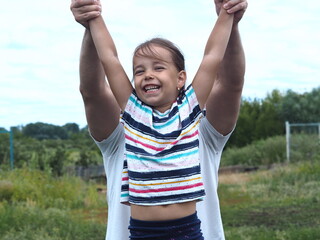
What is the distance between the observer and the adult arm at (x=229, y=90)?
2.42 metres

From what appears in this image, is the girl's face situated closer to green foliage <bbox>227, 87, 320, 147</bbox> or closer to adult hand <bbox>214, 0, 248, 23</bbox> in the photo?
adult hand <bbox>214, 0, 248, 23</bbox>

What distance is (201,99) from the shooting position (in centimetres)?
232

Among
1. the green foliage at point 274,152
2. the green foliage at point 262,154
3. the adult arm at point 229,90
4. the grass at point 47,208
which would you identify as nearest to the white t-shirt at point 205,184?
the adult arm at point 229,90

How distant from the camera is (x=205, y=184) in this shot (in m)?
2.38

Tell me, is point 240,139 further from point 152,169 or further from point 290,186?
point 152,169

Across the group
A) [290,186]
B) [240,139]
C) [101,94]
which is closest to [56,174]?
[290,186]

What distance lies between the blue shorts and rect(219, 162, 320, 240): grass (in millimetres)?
4937

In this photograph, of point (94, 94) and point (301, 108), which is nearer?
point (94, 94)

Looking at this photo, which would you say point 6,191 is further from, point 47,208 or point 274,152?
point 274,152

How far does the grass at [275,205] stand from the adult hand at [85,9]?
200 inches

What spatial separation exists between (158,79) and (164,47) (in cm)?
18

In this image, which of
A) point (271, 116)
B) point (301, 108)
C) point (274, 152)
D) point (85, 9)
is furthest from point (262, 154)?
point (85, 9)

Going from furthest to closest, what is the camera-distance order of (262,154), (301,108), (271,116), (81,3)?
(301,108)
(271,116)
(262,154)
(81,3)

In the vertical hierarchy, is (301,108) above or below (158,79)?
above
